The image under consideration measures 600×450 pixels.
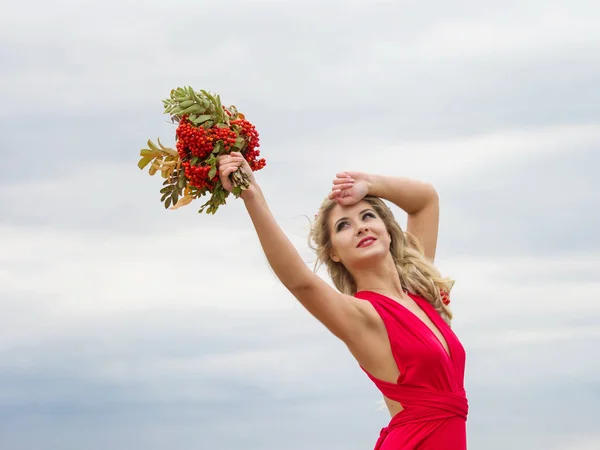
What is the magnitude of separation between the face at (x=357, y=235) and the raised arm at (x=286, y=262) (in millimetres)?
583

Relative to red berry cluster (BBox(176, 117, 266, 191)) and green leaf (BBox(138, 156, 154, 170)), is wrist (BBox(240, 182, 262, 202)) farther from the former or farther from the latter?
green leaf (BBox(138, 156, 154, 170))

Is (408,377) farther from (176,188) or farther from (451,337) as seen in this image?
(176,188)

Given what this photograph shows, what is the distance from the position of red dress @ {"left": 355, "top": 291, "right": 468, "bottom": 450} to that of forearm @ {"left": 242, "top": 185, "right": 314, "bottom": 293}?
0.85m

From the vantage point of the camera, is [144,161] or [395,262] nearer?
[144,161]

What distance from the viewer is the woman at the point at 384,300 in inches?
303

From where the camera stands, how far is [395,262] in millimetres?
8773

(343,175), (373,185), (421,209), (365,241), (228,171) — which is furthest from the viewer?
(421,209)

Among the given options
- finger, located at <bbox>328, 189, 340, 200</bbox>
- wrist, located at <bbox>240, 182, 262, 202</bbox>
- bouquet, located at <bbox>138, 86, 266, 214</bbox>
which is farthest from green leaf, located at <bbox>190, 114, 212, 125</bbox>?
finger, located at <bbox>328, 189, 340, 200</bbox>

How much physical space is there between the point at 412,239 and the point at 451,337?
3.39 ft

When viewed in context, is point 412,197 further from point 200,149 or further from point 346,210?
point 200,149

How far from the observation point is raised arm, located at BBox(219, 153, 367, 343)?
755 cm

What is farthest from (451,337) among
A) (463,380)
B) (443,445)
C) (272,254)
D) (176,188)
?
(176,188)

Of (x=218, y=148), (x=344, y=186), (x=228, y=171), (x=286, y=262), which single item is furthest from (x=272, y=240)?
(x=344, y=186)

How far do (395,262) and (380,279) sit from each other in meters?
0.31
